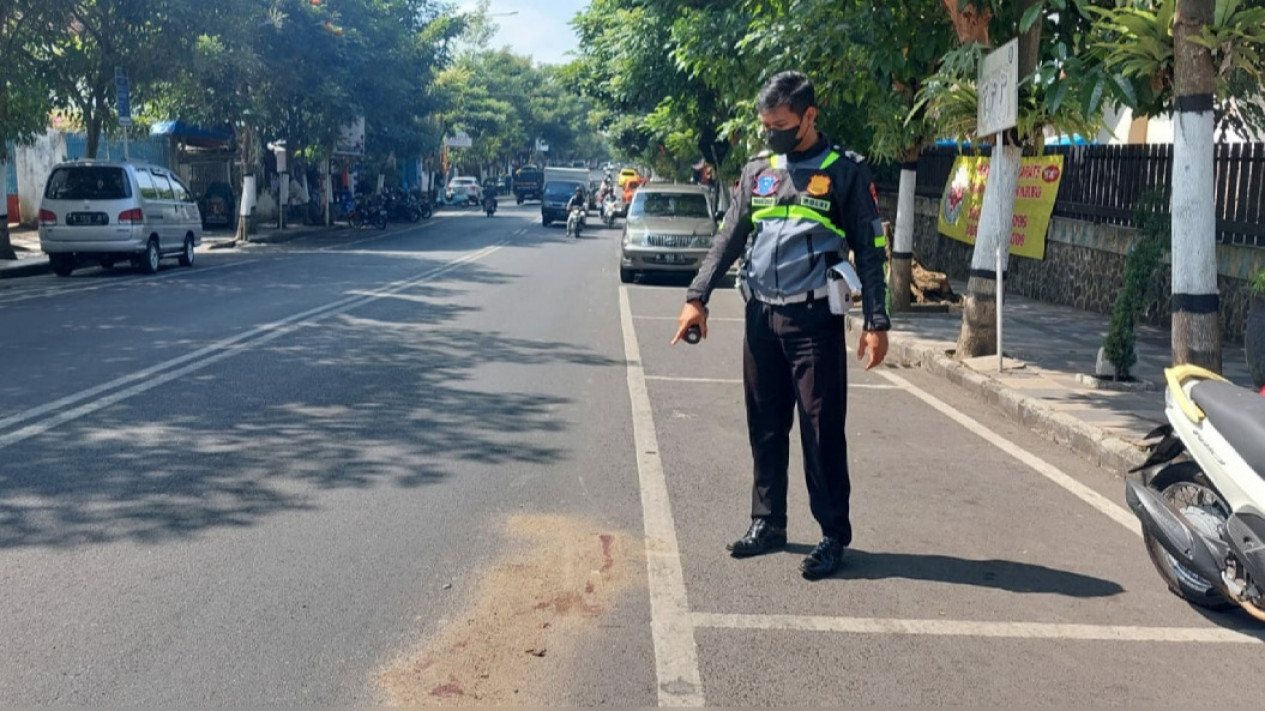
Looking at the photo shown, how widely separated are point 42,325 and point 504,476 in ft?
26.6

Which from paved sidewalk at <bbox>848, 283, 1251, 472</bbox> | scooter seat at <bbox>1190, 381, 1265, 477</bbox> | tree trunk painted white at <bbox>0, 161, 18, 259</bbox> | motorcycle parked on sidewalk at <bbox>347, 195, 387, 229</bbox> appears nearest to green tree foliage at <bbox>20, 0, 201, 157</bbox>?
tree trunk painted white at <bbox>0, 161, 18, 259</bbox>

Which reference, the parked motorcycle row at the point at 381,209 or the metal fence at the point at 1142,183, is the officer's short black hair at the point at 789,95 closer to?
the metal fence at the point at 1142,183

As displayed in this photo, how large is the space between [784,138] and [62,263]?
59.3ft

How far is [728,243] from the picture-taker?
5391 mm

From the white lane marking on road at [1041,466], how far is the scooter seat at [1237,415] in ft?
4.61

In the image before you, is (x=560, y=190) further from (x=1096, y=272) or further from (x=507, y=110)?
(x=507, y=110)

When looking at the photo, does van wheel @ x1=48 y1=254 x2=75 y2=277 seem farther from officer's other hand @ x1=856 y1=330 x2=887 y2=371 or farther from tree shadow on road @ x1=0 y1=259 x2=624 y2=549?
officer's other hand @ x1=856 y1=330 x2=887 y2=371

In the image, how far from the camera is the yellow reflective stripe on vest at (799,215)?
199 inches

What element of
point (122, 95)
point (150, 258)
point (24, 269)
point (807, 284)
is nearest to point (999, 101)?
point (807, 284)

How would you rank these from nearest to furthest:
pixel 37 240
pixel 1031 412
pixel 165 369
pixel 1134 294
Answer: pixel 1031 412, pixel 1134 294, pixel 165 369, pixel 37 240

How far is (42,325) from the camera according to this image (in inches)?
501

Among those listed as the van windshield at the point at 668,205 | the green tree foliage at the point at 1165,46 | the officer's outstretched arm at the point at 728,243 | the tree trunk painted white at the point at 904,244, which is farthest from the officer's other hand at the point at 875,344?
the van windshield at the point at 668,205

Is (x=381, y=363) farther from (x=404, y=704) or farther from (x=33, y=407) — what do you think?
(x=404, y=704)

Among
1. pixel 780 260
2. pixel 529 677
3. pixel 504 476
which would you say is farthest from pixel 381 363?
pixel 529 677
